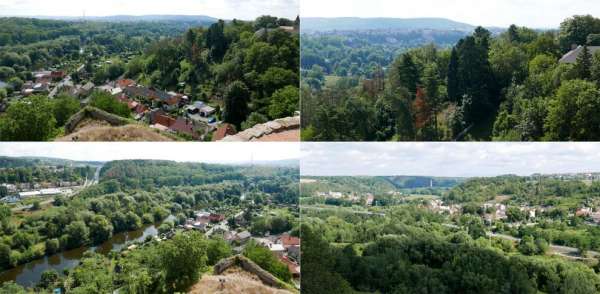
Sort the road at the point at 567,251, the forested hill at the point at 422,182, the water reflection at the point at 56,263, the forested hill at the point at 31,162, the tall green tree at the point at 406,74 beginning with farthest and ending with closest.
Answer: the forested hill at the point at 422,182 → the tall green tree at the point at 406,74 → the road at the point at 567,251 → the forested hill at the point at 31,162 → the water reflection at the point at 56,263

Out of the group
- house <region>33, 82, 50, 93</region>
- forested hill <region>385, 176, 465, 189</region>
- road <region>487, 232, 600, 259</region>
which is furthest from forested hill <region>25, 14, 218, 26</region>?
road <region>487, 232, 600, 259</region>

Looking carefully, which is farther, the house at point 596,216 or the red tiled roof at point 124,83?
the house at point 596,216

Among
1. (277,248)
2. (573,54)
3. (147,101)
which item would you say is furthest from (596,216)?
(147,101)

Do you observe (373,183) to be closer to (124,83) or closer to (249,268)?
(249,268)

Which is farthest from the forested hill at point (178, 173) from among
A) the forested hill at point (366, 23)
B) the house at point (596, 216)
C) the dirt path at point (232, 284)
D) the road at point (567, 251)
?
the house at point (596, 216)

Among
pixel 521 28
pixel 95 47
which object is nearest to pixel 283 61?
pixel 95 47

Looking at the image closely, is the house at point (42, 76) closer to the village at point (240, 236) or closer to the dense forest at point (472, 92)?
the village at point (240, 236)

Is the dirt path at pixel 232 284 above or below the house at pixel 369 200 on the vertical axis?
below
